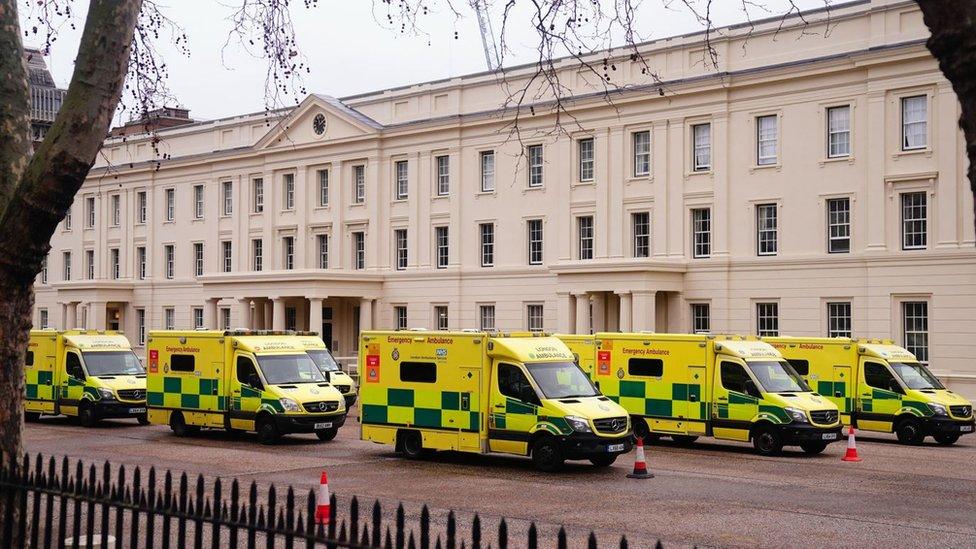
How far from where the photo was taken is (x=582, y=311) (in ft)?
153

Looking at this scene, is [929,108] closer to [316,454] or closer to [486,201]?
[486,201]

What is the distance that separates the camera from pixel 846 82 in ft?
134

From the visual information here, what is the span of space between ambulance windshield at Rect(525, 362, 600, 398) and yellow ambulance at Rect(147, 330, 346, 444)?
6159 mm

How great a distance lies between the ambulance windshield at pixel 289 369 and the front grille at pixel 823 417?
1087 centimetres

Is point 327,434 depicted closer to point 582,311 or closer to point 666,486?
point 666,486

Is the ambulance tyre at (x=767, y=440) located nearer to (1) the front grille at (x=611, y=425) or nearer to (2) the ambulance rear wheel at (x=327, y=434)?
(1) the front grille at (x=611, y=425)

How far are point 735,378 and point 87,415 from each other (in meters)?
16.5

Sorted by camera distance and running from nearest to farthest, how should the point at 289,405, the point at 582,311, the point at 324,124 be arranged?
the point at 289,405
the point at 582,311
the point at 324,124

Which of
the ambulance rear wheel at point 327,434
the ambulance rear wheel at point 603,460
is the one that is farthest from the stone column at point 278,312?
the ambulance rear wheel at point 603,460

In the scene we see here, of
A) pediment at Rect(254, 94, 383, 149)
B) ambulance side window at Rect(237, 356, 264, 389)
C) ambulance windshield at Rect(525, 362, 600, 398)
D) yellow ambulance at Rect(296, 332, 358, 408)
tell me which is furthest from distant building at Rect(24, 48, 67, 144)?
pediment at Rect(254, 94, 383, 149)

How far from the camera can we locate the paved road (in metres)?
14.3

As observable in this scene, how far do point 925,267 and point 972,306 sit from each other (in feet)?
6.65

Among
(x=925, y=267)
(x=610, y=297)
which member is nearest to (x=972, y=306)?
(x=925, y=267)

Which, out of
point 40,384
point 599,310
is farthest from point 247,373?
point 599,310
